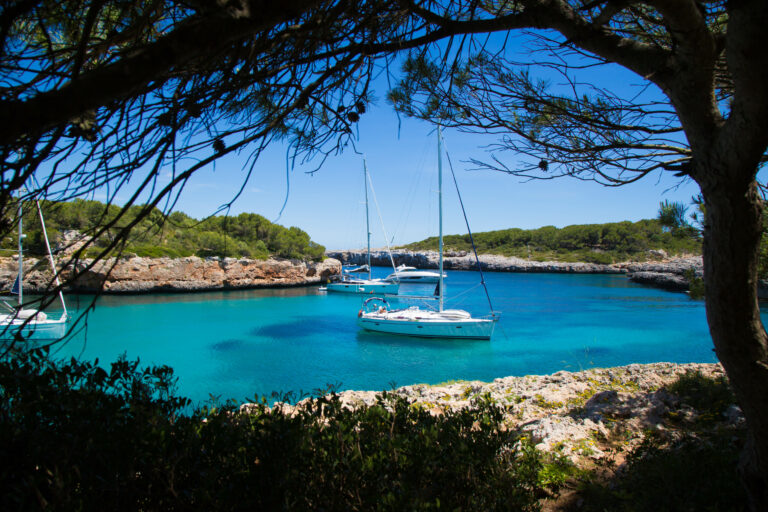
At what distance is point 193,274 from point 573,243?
4962cm

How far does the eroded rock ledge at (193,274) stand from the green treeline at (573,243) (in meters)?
34.6

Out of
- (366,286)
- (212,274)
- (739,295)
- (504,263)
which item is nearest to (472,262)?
(504,263)

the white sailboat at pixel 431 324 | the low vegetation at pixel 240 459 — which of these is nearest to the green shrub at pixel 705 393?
the low vegetation at pixel 240 459

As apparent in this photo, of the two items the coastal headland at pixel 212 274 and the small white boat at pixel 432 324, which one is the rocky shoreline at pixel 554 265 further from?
the small white boat at pixel 432 324

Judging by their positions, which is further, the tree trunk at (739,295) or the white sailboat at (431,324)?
the white sailboat at (431,324)

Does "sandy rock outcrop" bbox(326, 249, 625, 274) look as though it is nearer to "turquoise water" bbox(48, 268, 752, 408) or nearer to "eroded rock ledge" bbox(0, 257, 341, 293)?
"turquoise water" bbox(48, 268, 752, 408)

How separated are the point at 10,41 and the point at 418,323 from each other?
13.6 metres

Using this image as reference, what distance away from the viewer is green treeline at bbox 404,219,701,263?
158 ft

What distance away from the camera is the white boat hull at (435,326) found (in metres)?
14.3

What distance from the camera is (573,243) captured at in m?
→ 56.6

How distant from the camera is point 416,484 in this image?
143 cm

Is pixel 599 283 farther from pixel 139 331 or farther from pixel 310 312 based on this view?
pixel 139 331

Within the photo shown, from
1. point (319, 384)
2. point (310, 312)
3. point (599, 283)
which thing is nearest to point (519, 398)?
point (319, 384)

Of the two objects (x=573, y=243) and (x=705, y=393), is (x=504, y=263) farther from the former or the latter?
(x=705, y=393)
